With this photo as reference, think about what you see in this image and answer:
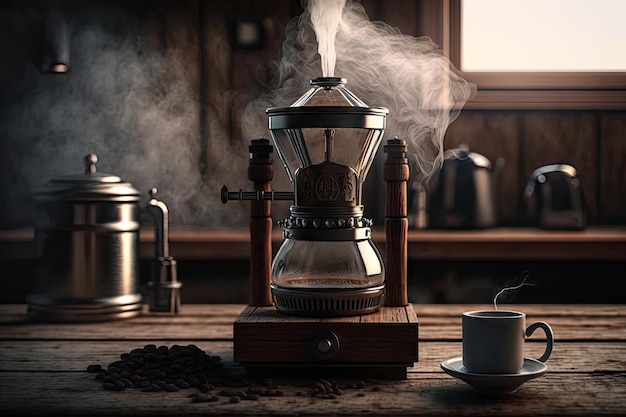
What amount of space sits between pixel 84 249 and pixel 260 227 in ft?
1.43

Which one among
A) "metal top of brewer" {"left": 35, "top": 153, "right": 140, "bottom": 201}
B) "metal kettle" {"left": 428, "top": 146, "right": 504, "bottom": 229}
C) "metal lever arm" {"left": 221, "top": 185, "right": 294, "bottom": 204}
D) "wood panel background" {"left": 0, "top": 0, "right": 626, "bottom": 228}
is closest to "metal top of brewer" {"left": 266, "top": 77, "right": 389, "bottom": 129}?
"metal lever arm" {"left": 221, "top": 185, "right": 294, "bottom": 204}

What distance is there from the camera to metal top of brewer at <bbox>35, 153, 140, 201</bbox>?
5.52 feet

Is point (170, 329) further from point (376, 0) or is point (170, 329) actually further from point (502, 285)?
point (376, 0)

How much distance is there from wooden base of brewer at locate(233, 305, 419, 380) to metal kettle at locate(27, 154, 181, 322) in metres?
0.55

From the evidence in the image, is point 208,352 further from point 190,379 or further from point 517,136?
point 517,136

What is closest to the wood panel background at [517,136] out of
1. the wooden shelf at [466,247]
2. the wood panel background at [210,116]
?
the wood panel background at [210,116]

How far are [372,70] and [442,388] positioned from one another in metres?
1.85

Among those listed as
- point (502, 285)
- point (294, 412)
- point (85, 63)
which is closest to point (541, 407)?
point (294, 412)

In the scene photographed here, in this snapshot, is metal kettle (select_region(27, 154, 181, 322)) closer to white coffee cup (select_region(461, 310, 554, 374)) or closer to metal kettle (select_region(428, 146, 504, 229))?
white coffee cup (select_region(461, 310, 554, 374))

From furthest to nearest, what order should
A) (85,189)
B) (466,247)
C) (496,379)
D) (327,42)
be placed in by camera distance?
(466,247) → (85,189) → (327,42) → (496,379)

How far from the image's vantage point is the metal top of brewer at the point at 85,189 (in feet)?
5.52

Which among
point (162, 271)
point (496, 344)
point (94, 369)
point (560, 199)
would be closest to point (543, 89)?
point (560, 199)

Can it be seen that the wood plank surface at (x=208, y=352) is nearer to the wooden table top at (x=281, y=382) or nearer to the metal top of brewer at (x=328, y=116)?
the wooden table top at (x=281, y=382)

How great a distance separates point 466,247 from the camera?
2428 millimetres
